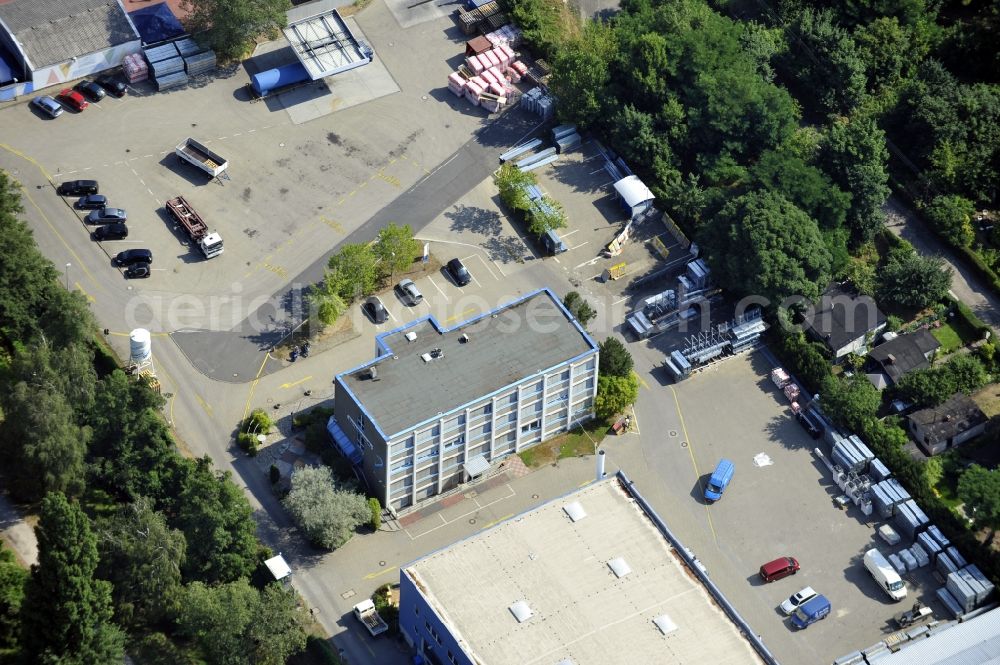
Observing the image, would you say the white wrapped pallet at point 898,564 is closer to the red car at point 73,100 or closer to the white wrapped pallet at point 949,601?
the white wrapped pallet at point 949,601

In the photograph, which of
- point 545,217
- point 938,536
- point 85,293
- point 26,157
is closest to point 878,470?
point 938,536

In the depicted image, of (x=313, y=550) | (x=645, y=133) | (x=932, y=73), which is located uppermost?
(x=932, y=73)

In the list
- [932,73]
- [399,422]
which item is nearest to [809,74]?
[932,73]

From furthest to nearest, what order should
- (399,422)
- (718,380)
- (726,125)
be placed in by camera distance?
(726,125) → (718,380) → (399,422)

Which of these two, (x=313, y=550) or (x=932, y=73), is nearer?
(x=313, y=550)

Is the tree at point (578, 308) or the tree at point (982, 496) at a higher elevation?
the tree at point (982, 496)

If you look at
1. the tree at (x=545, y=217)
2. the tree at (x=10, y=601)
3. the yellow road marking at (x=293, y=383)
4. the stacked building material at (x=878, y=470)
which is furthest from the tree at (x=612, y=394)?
the tree at (x=10, y=601)

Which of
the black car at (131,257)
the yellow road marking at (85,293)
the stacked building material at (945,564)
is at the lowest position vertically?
the yellow road marking at (85,293)

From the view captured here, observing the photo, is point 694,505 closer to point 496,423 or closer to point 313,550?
point 496,423
